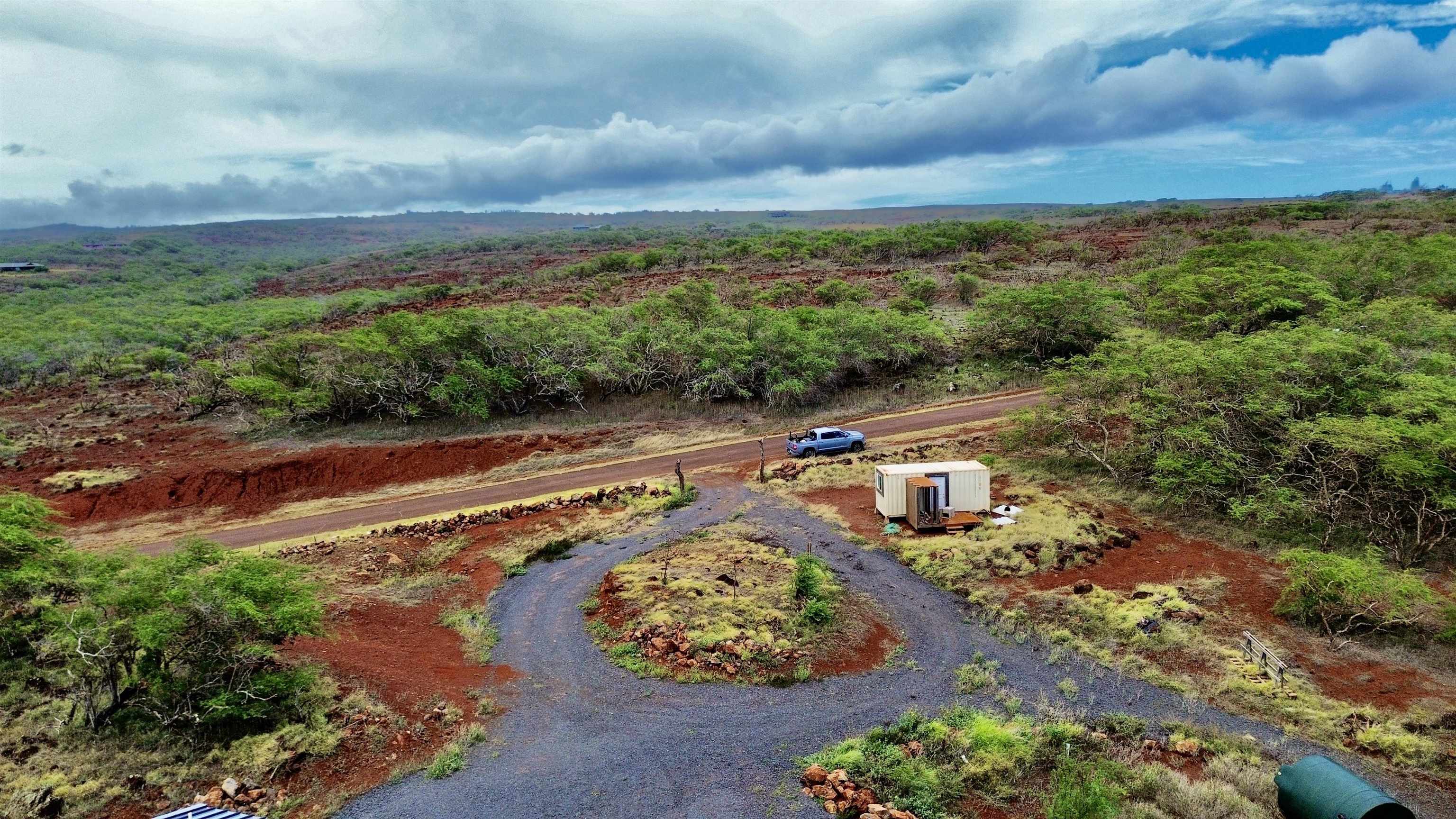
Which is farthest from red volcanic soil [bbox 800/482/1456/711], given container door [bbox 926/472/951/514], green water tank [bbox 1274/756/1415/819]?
green water tank [bbox 1274/756/1415/819]

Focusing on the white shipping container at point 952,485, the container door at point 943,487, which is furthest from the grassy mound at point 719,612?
the container door at point 943,487

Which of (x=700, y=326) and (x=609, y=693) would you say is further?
(x=700, y=326)

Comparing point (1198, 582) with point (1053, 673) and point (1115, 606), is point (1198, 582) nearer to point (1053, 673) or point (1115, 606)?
point (1115, 606)

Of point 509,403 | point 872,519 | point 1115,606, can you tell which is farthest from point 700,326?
point 1115,606

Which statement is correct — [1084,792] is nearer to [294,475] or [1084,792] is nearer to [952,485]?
[952,485]

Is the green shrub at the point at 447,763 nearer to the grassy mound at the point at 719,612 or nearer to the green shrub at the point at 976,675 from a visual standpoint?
the grassy mound at the point at 719,612

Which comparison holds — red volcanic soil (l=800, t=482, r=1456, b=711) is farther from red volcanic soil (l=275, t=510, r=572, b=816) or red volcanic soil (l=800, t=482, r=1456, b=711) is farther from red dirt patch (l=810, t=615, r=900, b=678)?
red volcanic soil (l=275, t=510, r=572, b=816)

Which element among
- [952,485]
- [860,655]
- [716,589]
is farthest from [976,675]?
[952,485]
